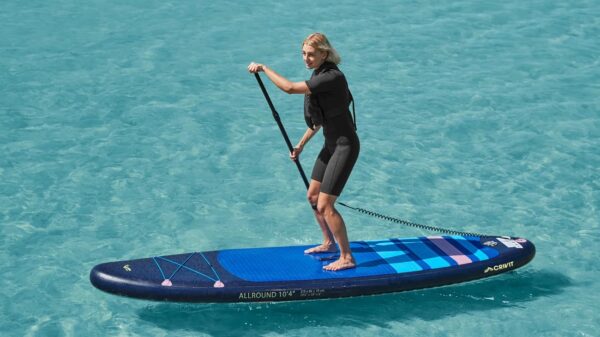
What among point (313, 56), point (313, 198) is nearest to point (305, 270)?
point (313, 198)

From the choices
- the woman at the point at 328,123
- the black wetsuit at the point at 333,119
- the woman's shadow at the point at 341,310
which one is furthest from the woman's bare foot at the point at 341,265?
the black wetsuit at the point at 333,119

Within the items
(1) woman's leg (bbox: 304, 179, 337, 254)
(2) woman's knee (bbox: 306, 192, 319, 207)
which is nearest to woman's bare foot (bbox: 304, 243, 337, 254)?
(1) woman's leg (bbox: 304, 179, 337, 254)

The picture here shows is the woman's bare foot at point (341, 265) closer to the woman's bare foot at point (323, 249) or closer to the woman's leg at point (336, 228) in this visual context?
the woman's leg at point (336, 228)

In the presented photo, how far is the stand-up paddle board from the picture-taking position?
25.0 feet

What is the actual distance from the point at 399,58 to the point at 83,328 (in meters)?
7.59

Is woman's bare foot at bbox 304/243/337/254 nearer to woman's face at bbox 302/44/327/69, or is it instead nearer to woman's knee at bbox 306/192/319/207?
woman's knee at bbox 306/192/319/207

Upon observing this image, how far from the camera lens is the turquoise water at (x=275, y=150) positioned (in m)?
7.98

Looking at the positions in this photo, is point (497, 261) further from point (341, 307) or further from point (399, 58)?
point (399, 58)

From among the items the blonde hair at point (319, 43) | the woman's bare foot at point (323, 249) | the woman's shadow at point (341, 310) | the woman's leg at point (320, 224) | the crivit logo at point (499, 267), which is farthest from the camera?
the woman's bare foot at point (323, 249)

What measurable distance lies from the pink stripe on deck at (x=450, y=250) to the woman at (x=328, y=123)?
3.01 feet

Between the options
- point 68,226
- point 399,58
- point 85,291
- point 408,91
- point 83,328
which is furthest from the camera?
point 399,58

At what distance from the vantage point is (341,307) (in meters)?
7.95

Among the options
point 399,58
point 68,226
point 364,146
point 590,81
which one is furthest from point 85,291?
point 590,81

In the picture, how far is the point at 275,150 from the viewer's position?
11.2 m
